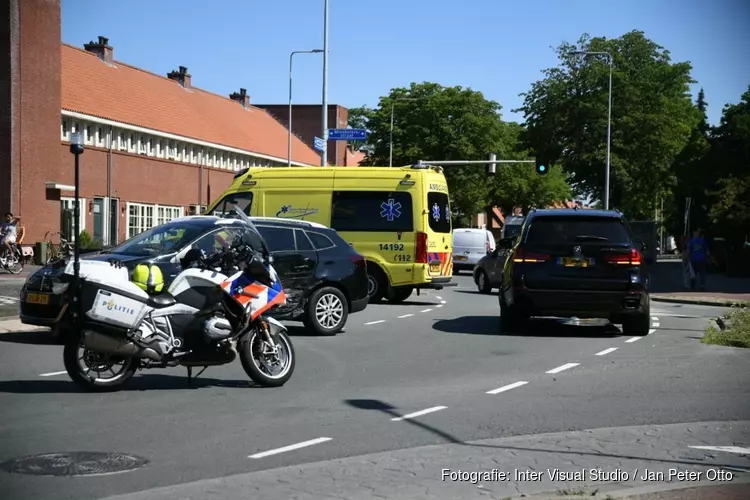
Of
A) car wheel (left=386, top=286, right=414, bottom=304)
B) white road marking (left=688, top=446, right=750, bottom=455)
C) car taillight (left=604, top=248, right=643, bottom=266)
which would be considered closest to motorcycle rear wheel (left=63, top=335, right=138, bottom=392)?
white road marking (left=688, top=446, right=750, bottom=455)

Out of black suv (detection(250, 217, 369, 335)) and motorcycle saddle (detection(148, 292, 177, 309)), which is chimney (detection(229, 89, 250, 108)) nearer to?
black suv (detection(250, 217, 369, 335))

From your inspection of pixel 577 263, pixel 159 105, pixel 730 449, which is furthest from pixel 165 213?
pixel 730 449

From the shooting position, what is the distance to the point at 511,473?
6.86m

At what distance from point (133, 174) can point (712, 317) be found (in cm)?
3874

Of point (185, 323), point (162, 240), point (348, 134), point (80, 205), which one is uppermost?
point (348, 134)

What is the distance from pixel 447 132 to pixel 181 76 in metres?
17.9

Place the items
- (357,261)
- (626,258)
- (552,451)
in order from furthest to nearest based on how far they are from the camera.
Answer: (357,261) < (626,258) < (552,451)

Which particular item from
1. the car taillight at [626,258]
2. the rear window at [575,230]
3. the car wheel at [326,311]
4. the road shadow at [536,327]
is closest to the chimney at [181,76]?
the road shadow at [536,327]

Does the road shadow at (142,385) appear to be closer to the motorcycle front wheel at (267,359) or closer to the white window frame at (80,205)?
the motorcycle front wheel at (267,359)

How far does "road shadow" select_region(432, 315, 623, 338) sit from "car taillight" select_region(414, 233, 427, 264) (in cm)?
249

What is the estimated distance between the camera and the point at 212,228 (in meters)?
14.4

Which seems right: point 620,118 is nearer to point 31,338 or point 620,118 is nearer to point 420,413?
point 31,338

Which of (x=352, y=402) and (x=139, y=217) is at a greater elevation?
(x=139, y=217)

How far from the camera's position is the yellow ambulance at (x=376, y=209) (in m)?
23.1
